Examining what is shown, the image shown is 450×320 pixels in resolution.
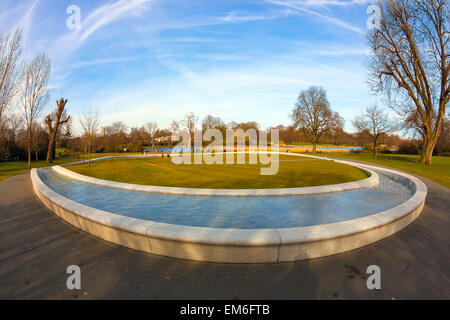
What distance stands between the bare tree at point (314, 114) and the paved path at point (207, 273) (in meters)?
36.3

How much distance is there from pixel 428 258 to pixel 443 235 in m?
1.56

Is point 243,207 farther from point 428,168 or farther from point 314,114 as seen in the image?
point 314,114

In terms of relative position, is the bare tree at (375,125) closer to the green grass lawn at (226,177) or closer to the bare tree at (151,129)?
the green grass lawn at (226,177)

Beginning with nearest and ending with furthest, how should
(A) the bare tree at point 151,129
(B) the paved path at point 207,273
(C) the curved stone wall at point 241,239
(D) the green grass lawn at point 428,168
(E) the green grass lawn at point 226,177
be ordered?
(B) the paved path at point 207,273 → (C) the curved stone wall at point 241,239 → (E) the green grass lawn at point 226,177 → (D) the green grass lawn at point 428,168 → (A) the bare tree at point 151,129

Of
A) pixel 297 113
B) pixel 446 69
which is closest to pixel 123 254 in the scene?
pixel 446 69

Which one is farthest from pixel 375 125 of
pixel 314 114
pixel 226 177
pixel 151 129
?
pixel 151 129

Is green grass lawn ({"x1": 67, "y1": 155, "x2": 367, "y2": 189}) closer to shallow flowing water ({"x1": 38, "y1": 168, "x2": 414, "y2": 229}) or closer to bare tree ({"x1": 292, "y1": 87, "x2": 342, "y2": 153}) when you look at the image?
shallow flowing water ({"x1": 38, "y1": 168, "x2": 414, "y2": 229})

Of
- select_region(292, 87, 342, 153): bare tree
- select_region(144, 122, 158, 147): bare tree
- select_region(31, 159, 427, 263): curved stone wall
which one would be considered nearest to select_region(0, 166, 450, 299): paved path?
select_region(31, 159, 427, 263): curved stone wall

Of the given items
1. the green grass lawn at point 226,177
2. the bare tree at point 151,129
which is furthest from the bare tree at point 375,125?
the bare tree at point 151,129

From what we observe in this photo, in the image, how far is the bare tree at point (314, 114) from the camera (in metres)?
36.8

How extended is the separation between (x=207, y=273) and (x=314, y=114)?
129 ft

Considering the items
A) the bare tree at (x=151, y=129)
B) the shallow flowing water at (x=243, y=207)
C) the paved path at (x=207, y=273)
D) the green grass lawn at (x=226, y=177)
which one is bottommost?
the paved path at (x=207, y=273)

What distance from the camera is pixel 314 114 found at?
3734 cm

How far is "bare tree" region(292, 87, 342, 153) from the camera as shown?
36.8 metres
